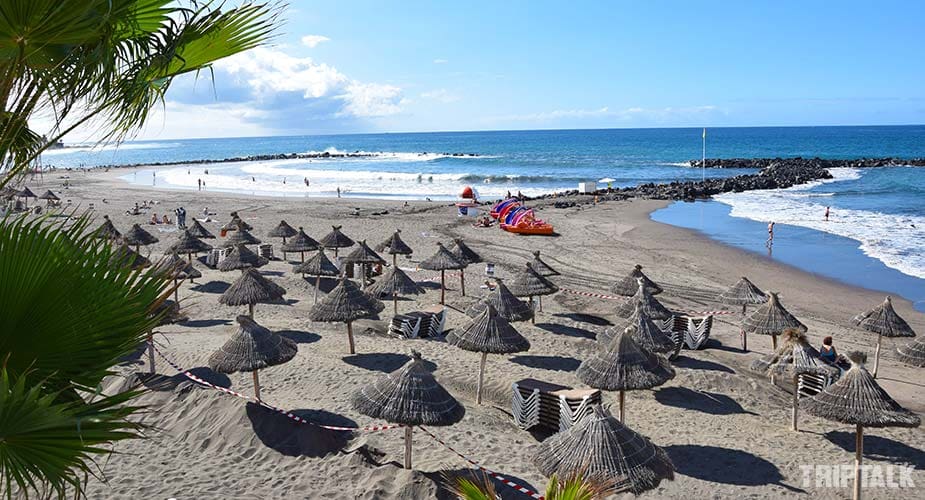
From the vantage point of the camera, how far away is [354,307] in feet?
43.5

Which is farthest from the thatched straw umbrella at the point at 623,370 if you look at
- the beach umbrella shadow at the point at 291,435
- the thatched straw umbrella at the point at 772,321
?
the thatched straw umbrella at the point at 772,321

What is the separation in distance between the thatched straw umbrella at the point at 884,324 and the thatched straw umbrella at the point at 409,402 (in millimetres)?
9429

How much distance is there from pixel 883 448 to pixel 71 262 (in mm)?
11309

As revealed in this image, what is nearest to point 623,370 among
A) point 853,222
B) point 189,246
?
point 189,246

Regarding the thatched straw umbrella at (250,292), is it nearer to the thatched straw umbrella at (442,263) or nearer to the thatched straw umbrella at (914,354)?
the thatched straw umbrella at (442,263)

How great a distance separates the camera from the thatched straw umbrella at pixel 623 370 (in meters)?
9.83

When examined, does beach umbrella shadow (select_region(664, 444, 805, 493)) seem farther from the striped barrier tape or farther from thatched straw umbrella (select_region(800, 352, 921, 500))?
the striped barrier tape

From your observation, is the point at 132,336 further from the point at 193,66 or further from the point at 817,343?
the point at 817,343

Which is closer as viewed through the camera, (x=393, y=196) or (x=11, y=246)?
(x=11, y=246)

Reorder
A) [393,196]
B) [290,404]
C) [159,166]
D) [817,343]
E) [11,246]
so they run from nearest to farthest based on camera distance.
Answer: [11,246]
[290,404]
[817,343]
[393,196]
[159,166]

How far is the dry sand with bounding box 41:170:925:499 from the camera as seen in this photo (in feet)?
27.9

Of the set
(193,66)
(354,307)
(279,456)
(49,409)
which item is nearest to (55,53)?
(193,66)

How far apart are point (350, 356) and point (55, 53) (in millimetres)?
10824

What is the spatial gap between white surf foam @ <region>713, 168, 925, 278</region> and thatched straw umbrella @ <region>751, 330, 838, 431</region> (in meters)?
14.7
